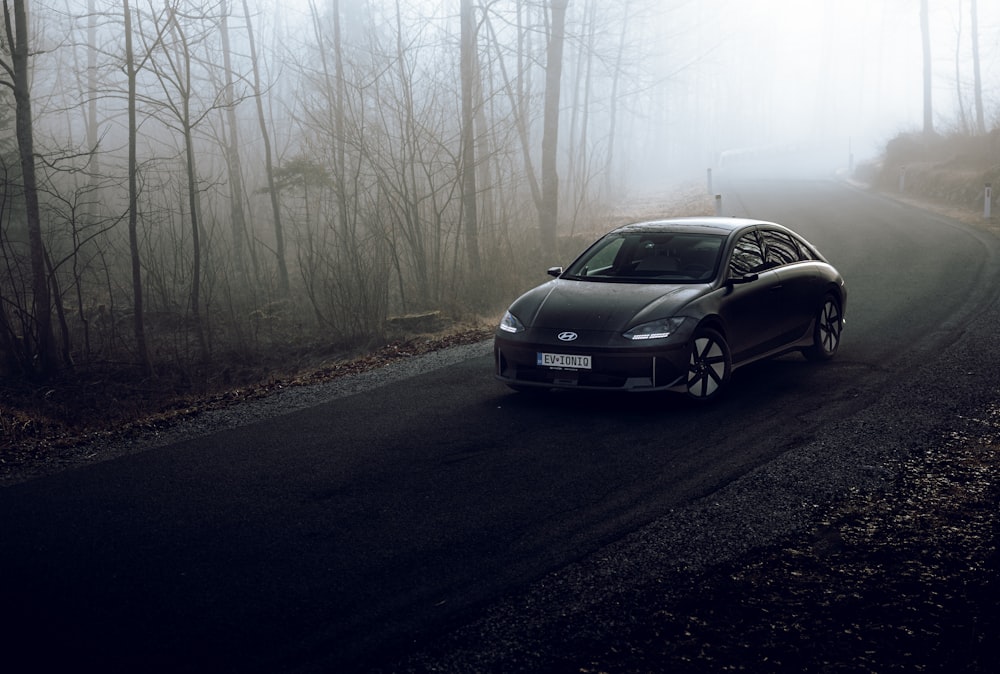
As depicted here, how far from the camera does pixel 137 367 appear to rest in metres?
13.6

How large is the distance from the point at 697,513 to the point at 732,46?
112808 mm

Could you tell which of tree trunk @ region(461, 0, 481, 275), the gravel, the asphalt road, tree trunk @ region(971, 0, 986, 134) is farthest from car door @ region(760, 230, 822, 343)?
tree trunk @ region(971, 0, 986, 134)

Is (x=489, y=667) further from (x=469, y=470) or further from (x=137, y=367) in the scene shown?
(x=137, y=367)

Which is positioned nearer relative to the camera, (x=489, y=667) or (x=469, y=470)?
(x=489, y=667)

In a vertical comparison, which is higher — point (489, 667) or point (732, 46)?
point (732, 46)

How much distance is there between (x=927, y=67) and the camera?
152 ft

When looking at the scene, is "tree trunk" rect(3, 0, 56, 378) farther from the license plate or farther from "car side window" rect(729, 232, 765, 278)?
"car side window" rect(729, 232, 765, 278)

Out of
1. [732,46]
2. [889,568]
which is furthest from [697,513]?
[732,46]

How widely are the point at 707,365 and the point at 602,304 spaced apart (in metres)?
1.05

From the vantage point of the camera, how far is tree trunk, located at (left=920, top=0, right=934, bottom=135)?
4244 centimetres

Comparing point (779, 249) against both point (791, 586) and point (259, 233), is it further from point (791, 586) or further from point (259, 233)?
point (259, 233)

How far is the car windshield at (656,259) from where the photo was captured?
8953 mm

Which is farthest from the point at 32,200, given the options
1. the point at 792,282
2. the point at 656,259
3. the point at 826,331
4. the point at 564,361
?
the point at 826,331

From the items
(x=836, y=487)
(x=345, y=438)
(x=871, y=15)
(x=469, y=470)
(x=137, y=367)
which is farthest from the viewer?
(x=871, y=15)
